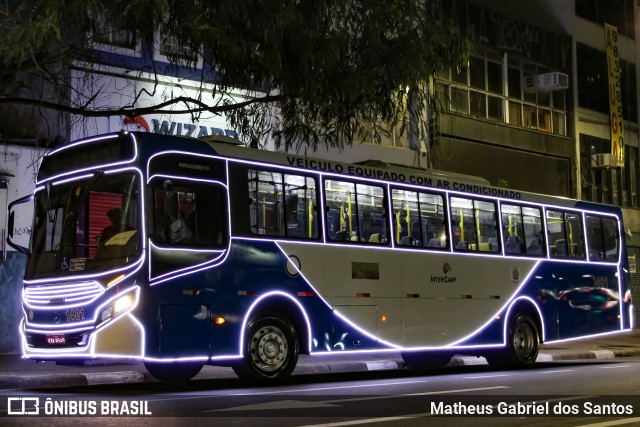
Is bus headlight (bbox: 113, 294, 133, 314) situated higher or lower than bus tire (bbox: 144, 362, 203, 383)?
higher

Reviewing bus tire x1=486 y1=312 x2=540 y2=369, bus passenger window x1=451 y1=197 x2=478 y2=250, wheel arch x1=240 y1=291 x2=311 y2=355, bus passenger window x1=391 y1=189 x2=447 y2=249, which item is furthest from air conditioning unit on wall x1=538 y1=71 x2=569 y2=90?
wheel arch x1=240 y1=291 x2=311 y2=355

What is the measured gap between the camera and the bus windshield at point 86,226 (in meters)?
11.3

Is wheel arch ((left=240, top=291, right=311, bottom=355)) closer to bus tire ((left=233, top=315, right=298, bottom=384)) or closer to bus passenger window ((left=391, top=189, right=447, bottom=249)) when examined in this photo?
bus tire ((left=233, top=315, right=298, bottom=384))

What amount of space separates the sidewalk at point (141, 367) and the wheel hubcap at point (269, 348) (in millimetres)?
1966

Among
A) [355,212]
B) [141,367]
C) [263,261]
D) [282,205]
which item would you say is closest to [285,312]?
[263,261]

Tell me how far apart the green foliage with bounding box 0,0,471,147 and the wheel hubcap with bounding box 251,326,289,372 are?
3.29 m

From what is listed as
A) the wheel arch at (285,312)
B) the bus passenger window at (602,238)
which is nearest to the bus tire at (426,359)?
the wheel arch at (285,312)

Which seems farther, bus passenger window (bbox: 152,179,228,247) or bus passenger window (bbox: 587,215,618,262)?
bus passenger window (bbox: 587,215,618,262)

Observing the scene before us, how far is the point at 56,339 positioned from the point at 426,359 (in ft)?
25.9

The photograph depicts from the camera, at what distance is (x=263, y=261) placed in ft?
41.9

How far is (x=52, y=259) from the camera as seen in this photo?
11820mm

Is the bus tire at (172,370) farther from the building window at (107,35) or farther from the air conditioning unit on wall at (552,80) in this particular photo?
the air conditioning unit on wall at (552,80)

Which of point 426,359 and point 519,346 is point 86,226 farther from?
point 519,346

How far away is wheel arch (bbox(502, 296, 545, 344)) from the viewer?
17172 millimetres
